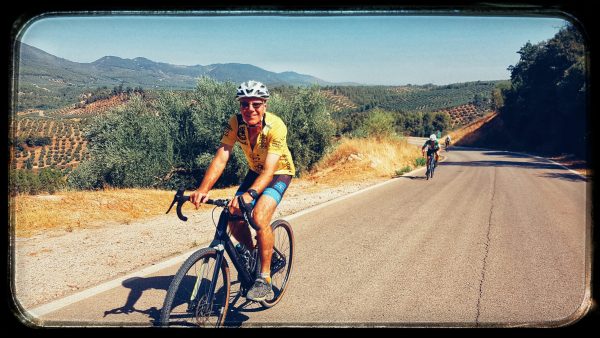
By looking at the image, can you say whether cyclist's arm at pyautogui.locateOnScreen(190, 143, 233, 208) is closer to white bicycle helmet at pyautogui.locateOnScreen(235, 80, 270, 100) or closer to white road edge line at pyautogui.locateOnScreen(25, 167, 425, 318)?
white bicycle helmet at pyautogui.locateOnScreen(235, 80, 270, 100)

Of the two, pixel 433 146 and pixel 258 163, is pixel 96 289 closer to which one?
pixel 258 163

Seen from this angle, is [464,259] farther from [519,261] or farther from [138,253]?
[138,253]

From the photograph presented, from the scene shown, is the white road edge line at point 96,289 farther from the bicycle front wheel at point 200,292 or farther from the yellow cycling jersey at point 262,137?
the yellow cycling jersey at point 262,137

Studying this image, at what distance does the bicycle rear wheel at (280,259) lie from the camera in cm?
434

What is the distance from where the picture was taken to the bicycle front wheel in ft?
9.59

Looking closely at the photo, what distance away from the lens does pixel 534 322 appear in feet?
10.8

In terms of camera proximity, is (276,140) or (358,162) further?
(358,162)

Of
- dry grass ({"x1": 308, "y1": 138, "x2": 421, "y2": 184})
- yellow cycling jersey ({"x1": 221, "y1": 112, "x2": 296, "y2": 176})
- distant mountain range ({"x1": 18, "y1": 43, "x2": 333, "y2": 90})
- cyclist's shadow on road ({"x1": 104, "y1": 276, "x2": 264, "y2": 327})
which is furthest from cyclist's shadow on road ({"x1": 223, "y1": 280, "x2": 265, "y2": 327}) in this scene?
dry grass ({"x1": 308, "y1": 138, "x2": 421, "y2": 184})

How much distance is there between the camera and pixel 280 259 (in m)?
4.49

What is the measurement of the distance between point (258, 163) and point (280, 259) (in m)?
1.19

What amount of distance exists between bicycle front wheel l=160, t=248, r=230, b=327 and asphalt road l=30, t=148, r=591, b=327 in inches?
11.3

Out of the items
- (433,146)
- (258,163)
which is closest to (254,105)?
(258,163)

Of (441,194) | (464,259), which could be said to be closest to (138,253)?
(464,259)

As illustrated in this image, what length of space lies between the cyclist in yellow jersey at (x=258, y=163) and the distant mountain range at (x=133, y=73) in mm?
455
